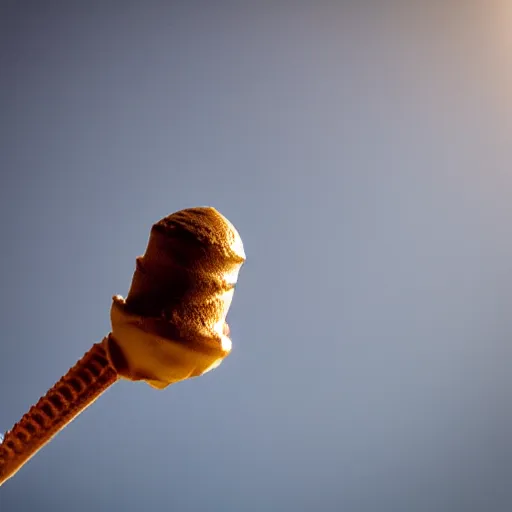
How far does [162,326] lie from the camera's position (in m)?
0.49

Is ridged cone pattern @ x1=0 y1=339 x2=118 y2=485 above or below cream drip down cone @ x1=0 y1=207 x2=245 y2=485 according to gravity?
below

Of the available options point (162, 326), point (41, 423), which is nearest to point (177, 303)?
point (162, 326)

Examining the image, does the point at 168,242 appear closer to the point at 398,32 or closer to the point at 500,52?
the point at 398,32

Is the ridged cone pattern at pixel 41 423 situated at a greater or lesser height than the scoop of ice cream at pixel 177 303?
lesser

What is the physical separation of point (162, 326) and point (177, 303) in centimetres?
2

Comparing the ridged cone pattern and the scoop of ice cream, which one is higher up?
the scoop of ice cream

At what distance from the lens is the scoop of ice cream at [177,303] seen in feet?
1.61

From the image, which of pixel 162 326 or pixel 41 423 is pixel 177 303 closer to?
pixel 162 326

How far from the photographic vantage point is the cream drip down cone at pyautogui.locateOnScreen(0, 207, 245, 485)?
1.61ft

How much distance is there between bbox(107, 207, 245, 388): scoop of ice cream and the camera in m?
0.49

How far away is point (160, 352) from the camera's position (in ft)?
1.64

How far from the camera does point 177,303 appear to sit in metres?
0.49

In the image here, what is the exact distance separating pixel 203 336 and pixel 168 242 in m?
0.08

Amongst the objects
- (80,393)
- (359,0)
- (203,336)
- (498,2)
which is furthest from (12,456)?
(498,2)
